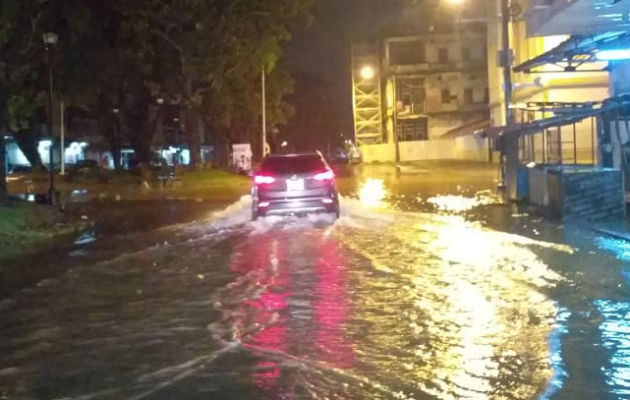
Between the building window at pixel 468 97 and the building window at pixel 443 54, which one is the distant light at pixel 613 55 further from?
the building window at pixel 443 54

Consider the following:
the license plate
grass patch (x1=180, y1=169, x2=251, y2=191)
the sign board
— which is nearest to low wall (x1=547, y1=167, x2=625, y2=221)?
the license plate

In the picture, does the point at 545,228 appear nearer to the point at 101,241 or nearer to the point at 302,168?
the point at 302,168

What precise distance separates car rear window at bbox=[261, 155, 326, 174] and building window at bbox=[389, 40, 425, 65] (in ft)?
232

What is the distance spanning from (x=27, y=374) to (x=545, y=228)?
46.1ft

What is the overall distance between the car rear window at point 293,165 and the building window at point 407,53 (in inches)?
2790

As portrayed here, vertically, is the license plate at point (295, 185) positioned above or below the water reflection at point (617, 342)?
above

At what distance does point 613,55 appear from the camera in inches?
979

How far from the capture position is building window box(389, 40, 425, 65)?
92125 mm

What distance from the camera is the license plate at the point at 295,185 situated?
71.6 feet

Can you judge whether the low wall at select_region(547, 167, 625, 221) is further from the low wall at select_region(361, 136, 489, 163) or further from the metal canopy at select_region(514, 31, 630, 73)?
the low wall at select_region(361, 136, 489, 163)

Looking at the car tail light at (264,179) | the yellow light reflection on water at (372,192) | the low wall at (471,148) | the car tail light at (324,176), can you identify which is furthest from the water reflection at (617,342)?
the low wall at (471,148)

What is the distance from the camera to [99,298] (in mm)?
12539

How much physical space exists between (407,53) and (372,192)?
195ft

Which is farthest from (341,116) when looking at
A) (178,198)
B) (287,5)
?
(178,198)
